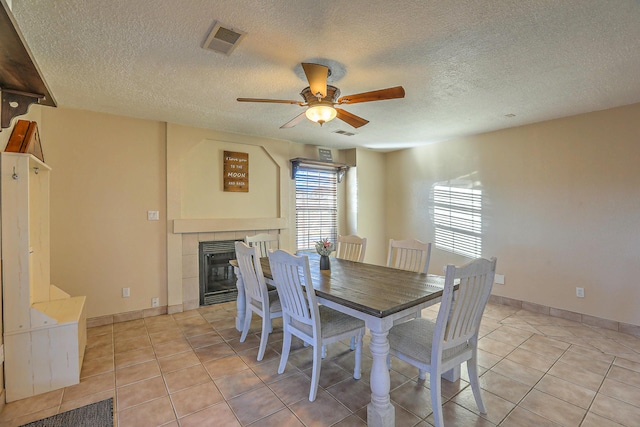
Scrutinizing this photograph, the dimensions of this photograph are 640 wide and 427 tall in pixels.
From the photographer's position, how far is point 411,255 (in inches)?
118

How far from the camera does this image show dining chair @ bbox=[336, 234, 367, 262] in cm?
338

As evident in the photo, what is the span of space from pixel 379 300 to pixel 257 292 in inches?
49.4

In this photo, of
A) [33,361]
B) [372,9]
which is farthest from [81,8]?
[33,361]

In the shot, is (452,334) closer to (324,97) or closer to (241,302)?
(324,97)

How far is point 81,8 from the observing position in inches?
63.9

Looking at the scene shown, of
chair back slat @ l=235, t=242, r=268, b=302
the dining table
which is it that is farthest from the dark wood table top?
chair back slat @ l=235, t=242, r=268, b=302

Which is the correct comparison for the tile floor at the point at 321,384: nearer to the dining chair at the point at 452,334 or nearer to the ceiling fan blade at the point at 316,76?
the dining chair at the point at 452,334

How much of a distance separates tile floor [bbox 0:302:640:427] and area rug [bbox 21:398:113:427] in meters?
0.06

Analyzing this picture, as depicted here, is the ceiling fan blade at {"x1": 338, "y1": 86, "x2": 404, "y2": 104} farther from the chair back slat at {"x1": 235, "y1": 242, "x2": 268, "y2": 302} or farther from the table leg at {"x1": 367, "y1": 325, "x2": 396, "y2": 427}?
the table leg at {"x1": 367, "y1": 325, "x2": 396, "y2": 427}

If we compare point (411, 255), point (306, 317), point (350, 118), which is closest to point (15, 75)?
point (350, 118)

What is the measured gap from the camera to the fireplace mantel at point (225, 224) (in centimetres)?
377

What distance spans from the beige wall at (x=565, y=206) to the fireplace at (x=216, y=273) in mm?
3433

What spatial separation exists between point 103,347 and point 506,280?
4.83 metres

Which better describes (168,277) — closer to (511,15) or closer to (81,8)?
(81,8)
